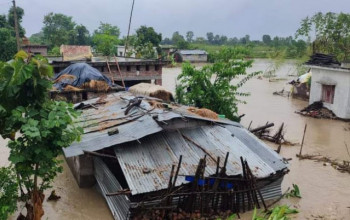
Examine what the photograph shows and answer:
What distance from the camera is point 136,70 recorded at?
23812 mm

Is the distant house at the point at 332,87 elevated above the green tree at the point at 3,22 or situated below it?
below

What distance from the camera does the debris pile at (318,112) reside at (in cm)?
2149

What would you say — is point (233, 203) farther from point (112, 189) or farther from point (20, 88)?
point (20, 88)

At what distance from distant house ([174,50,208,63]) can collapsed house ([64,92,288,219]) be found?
47.4 metres

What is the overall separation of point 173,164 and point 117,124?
260 centimetres

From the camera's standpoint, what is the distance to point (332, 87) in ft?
71.1

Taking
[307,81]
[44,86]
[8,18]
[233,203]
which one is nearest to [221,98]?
[233,203]

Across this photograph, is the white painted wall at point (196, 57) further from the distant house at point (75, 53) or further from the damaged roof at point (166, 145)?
the damaged roof at point (166, 145)

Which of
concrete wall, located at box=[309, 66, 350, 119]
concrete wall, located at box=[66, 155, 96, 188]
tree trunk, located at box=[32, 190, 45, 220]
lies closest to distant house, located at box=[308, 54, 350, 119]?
concrete wall, located at box=[309, 66, 350, 119]

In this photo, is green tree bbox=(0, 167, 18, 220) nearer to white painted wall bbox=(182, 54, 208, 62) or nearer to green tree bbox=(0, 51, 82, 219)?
green tree bbox=(0, 51, 82, 219)

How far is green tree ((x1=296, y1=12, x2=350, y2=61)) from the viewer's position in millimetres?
30547

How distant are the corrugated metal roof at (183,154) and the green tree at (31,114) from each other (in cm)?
196

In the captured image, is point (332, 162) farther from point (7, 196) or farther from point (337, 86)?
point (7, 196)

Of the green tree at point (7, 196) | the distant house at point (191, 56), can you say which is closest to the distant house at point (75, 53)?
the green tree at point (7, 196)
